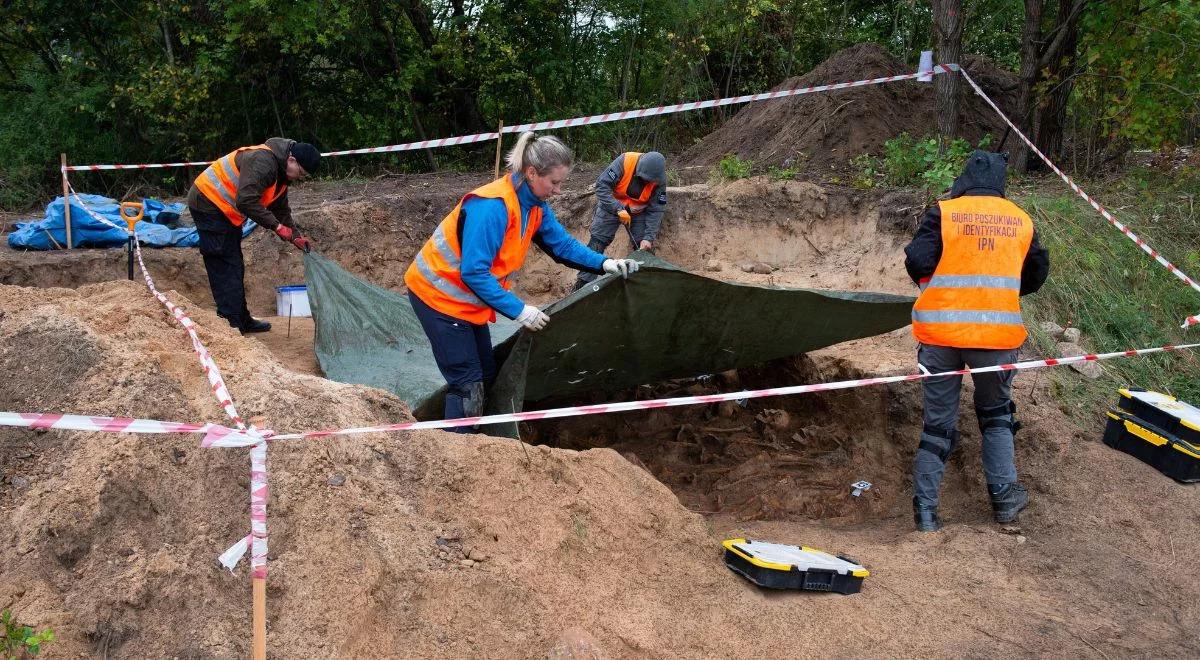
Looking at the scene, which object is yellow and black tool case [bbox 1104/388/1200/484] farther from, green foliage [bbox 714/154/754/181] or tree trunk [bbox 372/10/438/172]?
tree trunk [bbox 372/10/438/172]

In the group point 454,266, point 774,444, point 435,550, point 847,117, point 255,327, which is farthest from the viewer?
point 847,117

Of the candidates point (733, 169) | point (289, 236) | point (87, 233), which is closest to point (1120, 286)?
point (733, 169)

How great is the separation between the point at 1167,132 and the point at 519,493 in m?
6.59

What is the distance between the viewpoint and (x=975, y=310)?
3947mm

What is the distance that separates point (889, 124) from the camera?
937 centimetres

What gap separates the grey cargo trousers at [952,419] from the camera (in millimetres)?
4074

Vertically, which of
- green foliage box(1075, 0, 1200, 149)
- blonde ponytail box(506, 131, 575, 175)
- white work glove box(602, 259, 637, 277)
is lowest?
white work glove box(602, 259, 637, 277)

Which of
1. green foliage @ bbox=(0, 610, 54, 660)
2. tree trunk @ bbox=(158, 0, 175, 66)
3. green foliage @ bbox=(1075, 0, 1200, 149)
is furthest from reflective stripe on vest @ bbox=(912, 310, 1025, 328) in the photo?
tree trunk @ bbox=(158, 0, 175, 66)

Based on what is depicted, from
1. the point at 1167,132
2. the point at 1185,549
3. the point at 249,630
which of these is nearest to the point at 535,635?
the point at 249,630

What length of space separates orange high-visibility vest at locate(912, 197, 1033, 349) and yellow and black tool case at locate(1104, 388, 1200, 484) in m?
1.21

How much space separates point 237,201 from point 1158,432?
571 cm

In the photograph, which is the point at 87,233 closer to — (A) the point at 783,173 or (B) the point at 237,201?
(B) the point at 237,201

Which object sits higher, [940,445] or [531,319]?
[531,319]

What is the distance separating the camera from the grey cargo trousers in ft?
13.4
